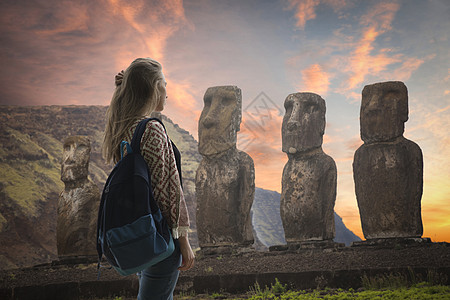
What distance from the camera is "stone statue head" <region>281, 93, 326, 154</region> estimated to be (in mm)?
8664

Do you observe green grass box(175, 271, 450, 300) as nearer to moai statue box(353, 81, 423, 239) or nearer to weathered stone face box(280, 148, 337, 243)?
weathered stone face box(280, 148, 337, 243)

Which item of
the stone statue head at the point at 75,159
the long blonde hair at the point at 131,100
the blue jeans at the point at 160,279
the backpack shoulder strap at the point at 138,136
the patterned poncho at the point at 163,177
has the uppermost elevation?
the stone statue head at the point at 75,159

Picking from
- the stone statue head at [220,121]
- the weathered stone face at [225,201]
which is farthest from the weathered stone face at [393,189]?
the stone statue head at [220,121]

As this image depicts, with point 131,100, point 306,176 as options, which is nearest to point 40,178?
point 306,176

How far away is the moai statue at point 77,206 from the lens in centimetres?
1023

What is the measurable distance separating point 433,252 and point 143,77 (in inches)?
206

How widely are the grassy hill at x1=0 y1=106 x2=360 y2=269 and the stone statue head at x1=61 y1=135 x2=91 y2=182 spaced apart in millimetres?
7448

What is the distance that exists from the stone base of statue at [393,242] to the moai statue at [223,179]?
2238 mm

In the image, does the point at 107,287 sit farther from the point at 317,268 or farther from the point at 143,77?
the point at 143,77

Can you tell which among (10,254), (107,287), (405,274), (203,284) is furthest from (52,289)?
(10,254)

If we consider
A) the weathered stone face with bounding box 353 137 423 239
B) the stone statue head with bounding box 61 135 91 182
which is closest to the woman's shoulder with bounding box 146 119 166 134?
the weathered stone face with bounding box 353 137 423 239

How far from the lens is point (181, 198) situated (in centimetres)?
237

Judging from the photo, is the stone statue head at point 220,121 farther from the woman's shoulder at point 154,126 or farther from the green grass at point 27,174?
the green grass at point 27,174

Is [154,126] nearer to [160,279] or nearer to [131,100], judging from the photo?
[131,100]
